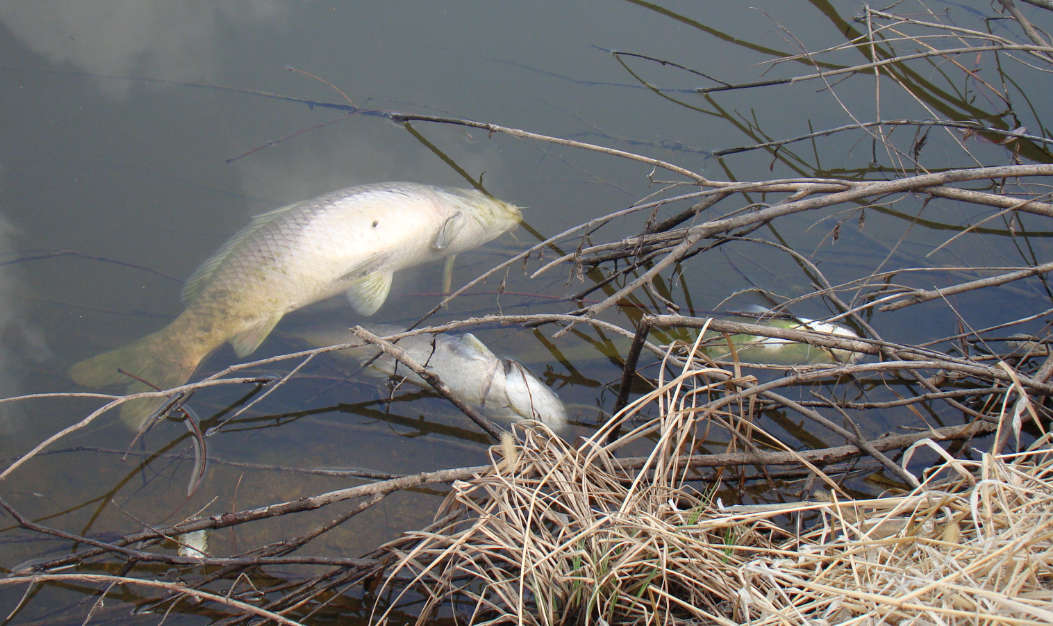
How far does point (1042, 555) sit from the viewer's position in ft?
4.86

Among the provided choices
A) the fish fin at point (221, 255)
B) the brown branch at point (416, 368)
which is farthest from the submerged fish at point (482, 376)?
the fish fin at point (221, 255)

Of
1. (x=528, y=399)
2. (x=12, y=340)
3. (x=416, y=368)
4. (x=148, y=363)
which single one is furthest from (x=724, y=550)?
(x=12, y=340)

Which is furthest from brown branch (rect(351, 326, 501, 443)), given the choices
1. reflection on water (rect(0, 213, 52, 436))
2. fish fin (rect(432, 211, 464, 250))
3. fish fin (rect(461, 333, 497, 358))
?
reflection on water (rect(0, 213, 52, 436))

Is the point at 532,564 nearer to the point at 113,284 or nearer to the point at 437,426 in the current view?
the point at 437,426

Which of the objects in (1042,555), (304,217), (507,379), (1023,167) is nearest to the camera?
(1042,555)

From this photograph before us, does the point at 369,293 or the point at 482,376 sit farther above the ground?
the point at 369,293

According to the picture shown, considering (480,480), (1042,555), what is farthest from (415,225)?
(1042,555)

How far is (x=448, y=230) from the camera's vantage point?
3.84m

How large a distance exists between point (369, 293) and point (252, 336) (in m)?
0.64

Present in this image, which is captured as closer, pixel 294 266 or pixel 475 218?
pixel 294 266

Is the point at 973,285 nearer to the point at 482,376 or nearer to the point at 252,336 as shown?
the point at 482,376

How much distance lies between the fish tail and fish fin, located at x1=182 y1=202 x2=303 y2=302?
26 centimetres

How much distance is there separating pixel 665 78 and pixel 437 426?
9.92 ft

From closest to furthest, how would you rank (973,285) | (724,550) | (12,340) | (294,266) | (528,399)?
(724,550), (973,285), (528,399), (12,340), (294,266)
